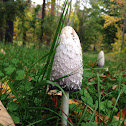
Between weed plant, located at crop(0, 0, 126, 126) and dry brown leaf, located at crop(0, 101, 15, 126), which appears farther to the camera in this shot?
weed plant, located at crop(0, 0, 126, 126)

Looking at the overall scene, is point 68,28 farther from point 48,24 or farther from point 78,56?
point 48,24

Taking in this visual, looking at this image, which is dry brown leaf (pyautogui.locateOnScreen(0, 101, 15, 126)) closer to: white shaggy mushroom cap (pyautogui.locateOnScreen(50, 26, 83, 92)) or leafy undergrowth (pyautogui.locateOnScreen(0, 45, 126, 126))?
leafy undergrowth (pyautogui.locateOnScreen(0, 45, 126, 126))

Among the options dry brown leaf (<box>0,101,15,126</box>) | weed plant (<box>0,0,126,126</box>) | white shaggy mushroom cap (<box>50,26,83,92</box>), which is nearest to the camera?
dry brown leaf (<box>0,101,15,126</box>)

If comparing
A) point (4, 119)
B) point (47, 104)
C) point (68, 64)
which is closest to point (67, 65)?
point (68, 64)

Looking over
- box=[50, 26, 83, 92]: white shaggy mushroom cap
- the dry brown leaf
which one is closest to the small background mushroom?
box=[50, 26, 83, 92]: white shaggy mushroom cap

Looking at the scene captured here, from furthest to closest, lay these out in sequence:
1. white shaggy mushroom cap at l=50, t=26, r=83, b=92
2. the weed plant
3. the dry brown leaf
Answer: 1. white shaggy mushroom cap at l=50, t=26, r=83, b=92
2. the weed plant
3. the dry brown leaf

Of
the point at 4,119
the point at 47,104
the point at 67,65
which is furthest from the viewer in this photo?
the point at 47,104

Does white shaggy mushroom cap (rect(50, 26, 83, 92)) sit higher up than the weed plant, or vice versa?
white shaggy mushroom cap (rect(50, 26, 83, 92))

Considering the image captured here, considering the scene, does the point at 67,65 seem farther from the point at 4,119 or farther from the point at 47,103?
the point at 4,119
